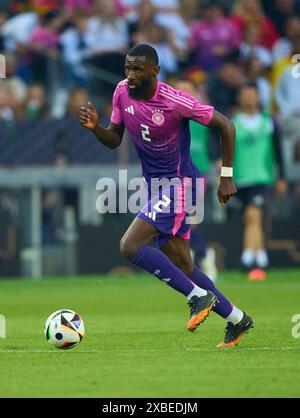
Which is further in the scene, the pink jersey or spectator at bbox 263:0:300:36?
spectator at bbox 263:0:300:36

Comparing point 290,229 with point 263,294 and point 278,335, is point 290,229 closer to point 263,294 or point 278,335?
point 263,294

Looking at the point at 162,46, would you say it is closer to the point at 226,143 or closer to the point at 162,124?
the point at 162,124

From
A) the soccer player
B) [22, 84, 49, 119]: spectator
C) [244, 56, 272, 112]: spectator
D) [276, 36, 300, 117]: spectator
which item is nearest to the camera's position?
the soccer player

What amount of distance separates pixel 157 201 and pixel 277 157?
827cm

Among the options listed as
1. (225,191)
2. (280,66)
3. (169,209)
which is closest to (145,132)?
(169,209)

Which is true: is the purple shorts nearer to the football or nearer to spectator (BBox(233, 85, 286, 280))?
the football

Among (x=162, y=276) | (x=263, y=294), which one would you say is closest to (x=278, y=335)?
(x=162, y=276)

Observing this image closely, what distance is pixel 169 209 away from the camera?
1002 centimetres

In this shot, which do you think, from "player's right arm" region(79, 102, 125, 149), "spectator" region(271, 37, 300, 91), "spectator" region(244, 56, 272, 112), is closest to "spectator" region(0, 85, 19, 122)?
"spectator" region(244, 56, 272, 112)

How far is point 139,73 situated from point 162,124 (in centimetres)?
48

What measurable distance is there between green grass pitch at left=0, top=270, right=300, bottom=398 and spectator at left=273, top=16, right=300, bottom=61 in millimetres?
6055

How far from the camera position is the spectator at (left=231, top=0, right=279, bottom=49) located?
2119 cm

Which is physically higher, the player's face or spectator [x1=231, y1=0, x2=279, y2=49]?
spectator [x1=231, y1=0, x2=279, y2=49]

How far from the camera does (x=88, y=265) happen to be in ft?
63.0
